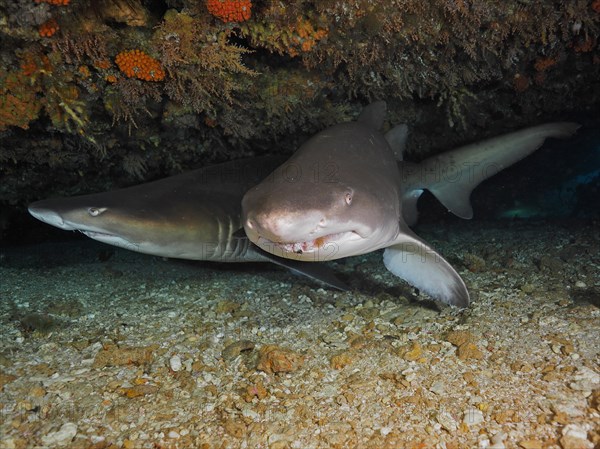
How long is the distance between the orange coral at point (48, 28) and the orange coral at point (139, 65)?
0.49 m

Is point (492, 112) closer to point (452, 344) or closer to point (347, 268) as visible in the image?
point (347, 268)

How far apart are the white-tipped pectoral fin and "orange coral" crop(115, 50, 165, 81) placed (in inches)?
92.8

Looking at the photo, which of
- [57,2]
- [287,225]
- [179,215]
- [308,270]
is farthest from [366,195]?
[57,2]

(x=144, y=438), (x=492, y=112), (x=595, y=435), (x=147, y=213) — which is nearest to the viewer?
(x=595, y=435)

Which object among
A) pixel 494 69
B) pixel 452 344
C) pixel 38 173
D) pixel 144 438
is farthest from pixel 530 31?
pixel 38 173

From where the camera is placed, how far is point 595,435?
1.87 meters

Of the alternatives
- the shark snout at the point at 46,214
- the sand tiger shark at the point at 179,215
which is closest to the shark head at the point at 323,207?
the sand tiger shark at the point at 179,215

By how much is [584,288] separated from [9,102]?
16.7 feet

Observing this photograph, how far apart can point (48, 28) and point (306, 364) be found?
281cm

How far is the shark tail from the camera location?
4168mm

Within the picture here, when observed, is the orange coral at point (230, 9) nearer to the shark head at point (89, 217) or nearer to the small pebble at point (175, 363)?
the shark head at point (89, 217)

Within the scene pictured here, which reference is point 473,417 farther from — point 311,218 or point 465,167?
point 465,167

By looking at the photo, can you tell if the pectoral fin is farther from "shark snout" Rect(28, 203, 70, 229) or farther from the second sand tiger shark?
"shark snout" Rect(28, 203, 70, 229)

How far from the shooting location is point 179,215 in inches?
143
